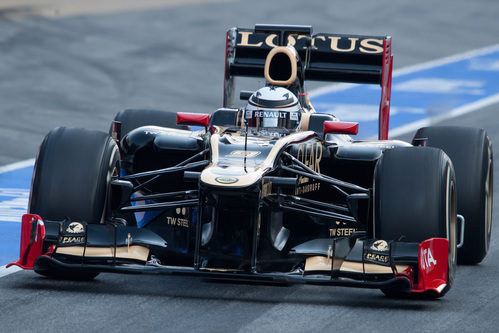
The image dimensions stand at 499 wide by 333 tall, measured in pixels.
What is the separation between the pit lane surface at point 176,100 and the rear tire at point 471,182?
23 cm

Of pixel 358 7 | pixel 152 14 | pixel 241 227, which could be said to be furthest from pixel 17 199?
pixel 358 7

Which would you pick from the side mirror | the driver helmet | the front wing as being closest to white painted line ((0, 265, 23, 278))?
the front wing

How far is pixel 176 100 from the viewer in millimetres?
20234

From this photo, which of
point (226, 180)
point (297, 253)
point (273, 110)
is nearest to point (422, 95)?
point (273, 110)

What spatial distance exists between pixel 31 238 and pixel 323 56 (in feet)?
16.8

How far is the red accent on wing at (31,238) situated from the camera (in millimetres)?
8555

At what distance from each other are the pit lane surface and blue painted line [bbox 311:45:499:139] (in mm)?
656

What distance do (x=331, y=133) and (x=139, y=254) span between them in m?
2.30

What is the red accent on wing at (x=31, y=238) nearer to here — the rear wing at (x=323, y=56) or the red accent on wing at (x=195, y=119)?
the red accent on wing at (x=195, y=119)

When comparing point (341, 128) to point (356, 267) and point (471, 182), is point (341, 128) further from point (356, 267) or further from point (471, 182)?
point (356, 267)

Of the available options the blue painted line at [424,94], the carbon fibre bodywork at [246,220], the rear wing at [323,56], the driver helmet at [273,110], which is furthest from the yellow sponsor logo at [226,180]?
the blue painted line at [424,94]

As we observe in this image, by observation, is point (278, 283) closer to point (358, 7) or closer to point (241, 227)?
point (241, 227)

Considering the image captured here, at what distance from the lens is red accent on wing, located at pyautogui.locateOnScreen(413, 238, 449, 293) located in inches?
328

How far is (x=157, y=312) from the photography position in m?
7.92
